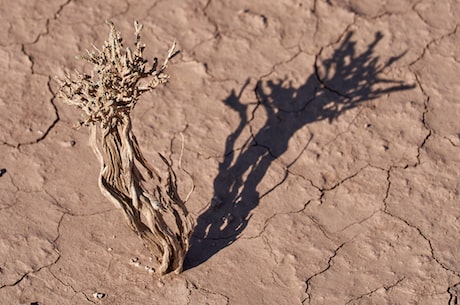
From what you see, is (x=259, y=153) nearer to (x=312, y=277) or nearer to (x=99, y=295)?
(x=312, y=277)

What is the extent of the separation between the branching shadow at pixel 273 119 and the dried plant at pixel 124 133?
20cm

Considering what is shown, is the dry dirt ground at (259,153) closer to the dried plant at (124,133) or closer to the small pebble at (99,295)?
the small pebble at (99,295)

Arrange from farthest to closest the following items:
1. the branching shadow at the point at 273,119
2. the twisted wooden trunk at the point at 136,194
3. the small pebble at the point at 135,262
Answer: the branching shadow at the point at 273,119 < the small pebble at the point at 135,262 < the twisted wooden trunk at the point at 136,194

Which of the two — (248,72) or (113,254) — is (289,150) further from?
(113,254)

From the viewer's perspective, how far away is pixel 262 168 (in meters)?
4.78

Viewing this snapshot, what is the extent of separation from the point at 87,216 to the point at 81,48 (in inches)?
47.9

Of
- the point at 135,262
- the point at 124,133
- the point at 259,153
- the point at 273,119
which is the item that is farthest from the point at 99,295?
the point at 273,119

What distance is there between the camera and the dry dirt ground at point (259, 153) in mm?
4379

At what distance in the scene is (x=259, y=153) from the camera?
4.83 m

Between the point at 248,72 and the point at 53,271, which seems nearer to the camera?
the point at 53,271

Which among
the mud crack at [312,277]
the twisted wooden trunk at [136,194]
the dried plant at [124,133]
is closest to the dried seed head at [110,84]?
the dried plant at [124,133]

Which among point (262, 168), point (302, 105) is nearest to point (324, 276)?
point (262, 168)

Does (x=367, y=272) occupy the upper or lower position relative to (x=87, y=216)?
upper

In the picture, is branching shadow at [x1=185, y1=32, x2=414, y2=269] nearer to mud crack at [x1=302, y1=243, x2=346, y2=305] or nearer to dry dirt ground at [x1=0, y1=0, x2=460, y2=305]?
dry dirt ground at [x1=0, y1=0, x2=460, y2=305]
